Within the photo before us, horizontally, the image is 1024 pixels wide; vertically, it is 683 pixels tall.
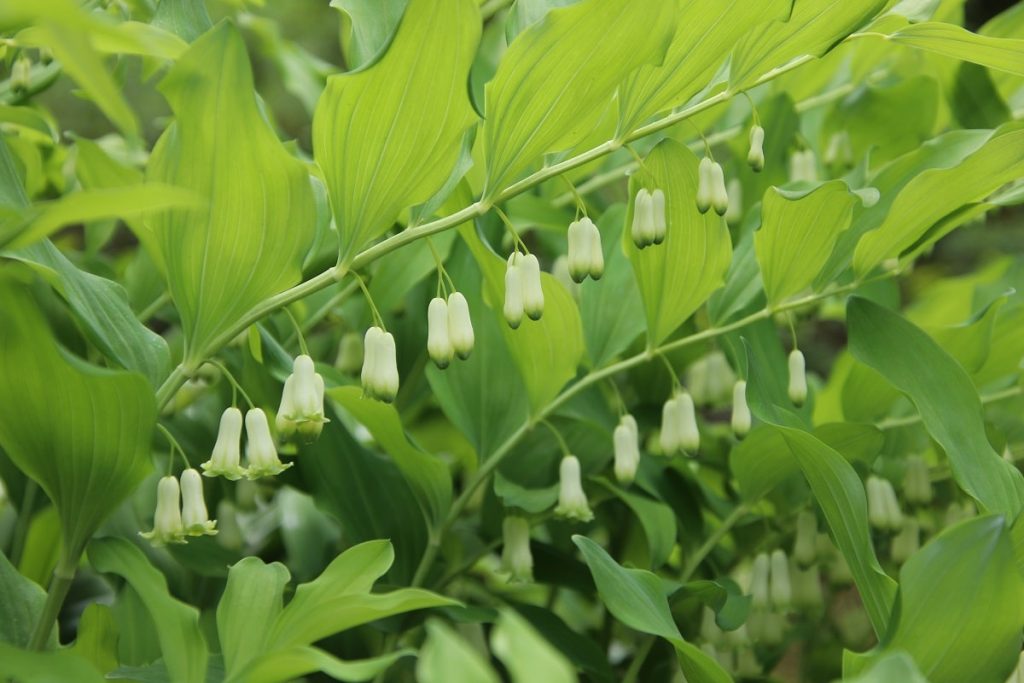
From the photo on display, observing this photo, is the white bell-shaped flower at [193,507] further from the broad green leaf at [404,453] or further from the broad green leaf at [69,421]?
the broad green leaf at [404,453]

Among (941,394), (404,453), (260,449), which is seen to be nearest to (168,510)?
(260,449)

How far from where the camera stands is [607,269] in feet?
6.20

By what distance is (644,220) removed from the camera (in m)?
1.46

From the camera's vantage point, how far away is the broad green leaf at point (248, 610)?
123 cm

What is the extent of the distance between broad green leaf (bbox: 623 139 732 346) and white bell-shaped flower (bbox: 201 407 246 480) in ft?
2.04

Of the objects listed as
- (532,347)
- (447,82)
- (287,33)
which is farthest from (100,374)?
(287,33)

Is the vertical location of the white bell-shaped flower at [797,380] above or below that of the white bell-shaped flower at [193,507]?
below

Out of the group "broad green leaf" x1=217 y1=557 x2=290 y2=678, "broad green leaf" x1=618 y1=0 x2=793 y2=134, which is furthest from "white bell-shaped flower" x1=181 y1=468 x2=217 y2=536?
"broad green leaf" x1=618 y1=0 x2=793 y2=134

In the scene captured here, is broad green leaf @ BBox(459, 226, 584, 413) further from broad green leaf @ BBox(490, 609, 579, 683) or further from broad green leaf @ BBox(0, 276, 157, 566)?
broad green leaf @ BBox(490, 609, 579, 683)

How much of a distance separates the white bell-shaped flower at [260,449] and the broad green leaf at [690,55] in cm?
62

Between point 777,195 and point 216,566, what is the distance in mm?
1074

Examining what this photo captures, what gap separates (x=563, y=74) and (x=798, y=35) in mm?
342

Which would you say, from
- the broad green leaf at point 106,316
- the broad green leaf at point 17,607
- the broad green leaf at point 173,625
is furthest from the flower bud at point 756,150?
the broad green leaf at point 17,607

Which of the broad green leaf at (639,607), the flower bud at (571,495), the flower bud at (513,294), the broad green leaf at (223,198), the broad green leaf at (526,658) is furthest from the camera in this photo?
the flower bud at (571,495)
